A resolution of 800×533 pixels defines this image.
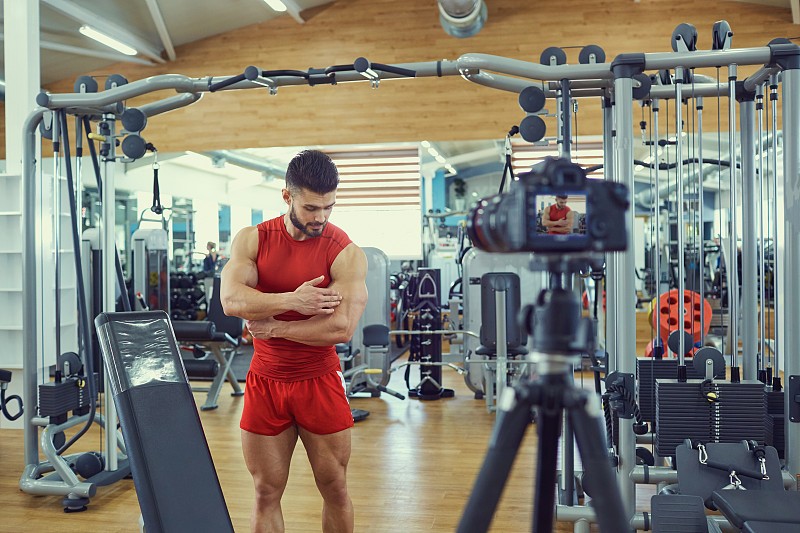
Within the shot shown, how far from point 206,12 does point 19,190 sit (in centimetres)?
376

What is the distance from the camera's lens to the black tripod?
3.42 ft

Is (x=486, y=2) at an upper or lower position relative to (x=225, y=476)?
upper

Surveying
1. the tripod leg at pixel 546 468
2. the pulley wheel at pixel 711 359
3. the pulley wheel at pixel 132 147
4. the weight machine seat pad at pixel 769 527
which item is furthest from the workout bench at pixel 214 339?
the tripod leg at pixel 546 468

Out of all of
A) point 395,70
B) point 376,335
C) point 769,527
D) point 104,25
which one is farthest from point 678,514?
point 104,25

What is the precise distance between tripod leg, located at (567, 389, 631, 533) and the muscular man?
97 cm

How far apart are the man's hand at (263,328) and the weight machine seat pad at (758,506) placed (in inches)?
56.6

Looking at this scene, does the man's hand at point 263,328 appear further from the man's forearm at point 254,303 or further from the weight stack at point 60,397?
the weight stack at point 60,397

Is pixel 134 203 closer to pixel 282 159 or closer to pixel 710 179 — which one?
pixel 282 159

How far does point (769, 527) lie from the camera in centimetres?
180

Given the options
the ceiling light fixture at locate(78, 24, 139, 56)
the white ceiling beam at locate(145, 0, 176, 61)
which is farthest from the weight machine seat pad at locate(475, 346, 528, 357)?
the ceiling light fixture at locate(78, 24, 139, 56)

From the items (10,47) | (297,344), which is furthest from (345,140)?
(297,344)

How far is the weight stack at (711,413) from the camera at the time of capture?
2492mm

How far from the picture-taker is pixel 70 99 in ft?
10.8

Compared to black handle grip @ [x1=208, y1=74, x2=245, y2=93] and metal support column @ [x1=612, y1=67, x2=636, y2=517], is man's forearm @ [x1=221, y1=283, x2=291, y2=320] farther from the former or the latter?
black handle grip @ [x1=208, y1=74, x2=245, y2=93]
